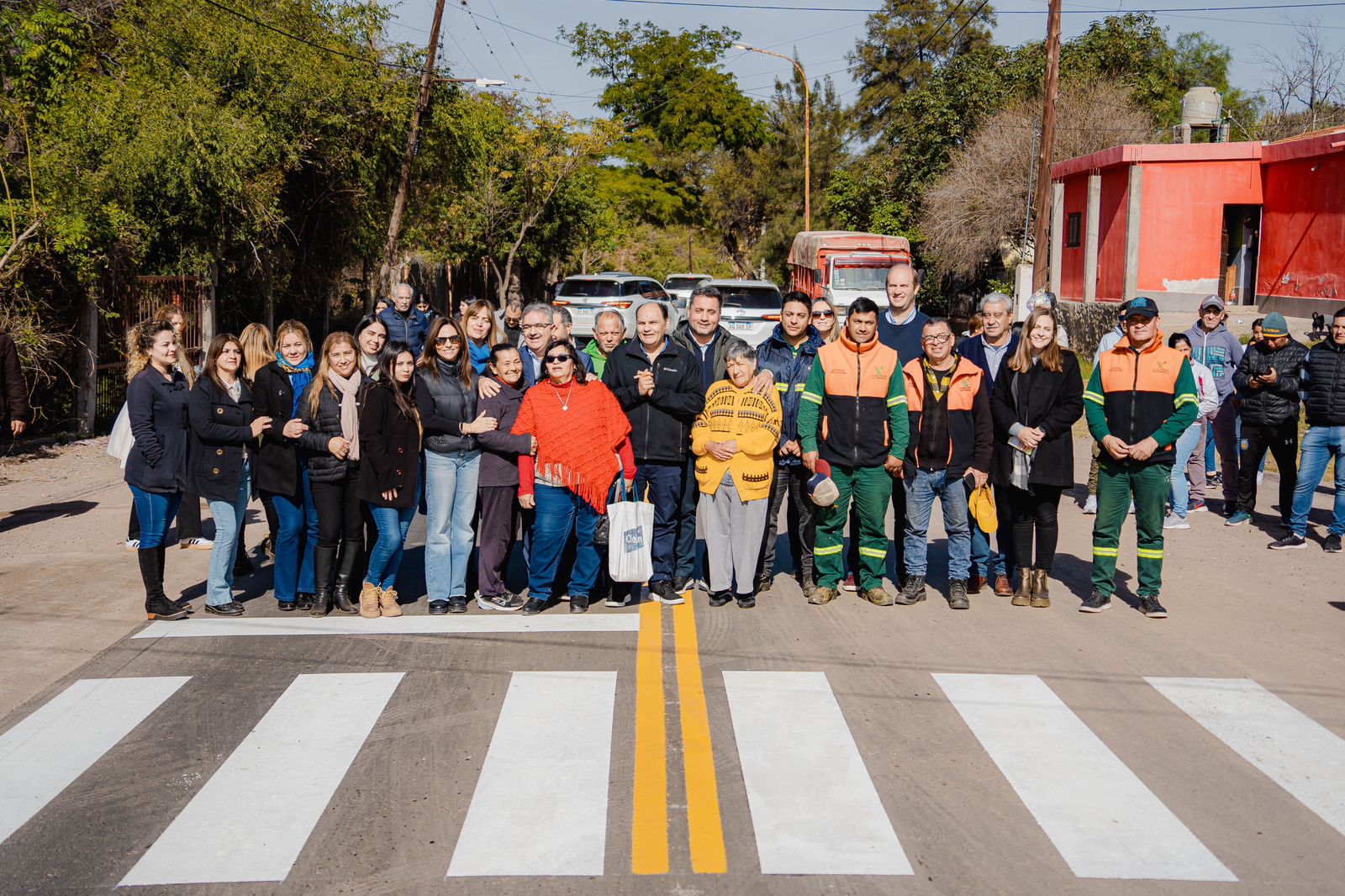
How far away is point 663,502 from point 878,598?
1556 millimetres

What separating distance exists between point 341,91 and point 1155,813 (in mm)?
18335

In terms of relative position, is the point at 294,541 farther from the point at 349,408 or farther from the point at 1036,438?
the point at 1036,438

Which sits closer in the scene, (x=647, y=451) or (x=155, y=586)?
(x=155, y=586)

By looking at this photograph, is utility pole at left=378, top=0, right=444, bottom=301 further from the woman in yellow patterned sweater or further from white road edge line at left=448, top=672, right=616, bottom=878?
white road edge line at left=448, top=672, right=616, bottom=878

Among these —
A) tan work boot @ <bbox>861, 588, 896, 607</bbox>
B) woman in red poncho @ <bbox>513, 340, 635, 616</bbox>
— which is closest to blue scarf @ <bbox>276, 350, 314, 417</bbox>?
woman in red poncho @ <bbox>513, 340, 635, 616</bbox>

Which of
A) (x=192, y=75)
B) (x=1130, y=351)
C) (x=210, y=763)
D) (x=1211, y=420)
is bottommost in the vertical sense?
(x=210, y=763)

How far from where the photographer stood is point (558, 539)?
7.78 m

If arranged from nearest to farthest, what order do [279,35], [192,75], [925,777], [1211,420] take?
[925,777], [1211,420], [192,75], [279,35]

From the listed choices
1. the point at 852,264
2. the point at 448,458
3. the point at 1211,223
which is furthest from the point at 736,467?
the point at 852,264

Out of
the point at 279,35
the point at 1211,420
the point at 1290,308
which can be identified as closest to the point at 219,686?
the point at 1211,420

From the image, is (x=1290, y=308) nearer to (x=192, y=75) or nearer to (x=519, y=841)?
(x=192, y=75)

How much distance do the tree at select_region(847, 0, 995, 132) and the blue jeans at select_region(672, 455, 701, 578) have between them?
206 ft

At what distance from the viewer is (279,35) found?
1886cm

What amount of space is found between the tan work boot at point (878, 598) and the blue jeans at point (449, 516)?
2662 mm
